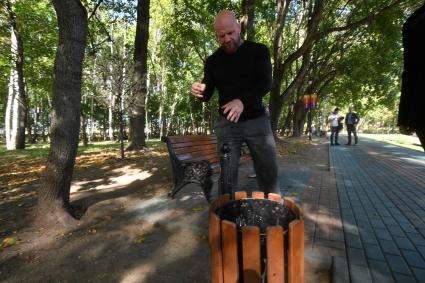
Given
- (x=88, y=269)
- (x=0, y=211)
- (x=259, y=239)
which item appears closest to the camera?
(x=259, y=239)

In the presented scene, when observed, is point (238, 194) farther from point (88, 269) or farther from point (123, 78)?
point (123, 78)

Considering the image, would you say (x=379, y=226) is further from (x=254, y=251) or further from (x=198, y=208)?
(x=254, y=251)

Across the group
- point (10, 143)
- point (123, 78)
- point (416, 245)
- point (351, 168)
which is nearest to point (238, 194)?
point (416, 245)

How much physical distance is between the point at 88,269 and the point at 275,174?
211cm

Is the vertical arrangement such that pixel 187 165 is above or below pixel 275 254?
above

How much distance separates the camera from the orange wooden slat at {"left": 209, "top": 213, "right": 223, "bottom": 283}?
1.62m

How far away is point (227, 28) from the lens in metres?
2.54

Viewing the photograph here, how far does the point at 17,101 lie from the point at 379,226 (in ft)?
59.8

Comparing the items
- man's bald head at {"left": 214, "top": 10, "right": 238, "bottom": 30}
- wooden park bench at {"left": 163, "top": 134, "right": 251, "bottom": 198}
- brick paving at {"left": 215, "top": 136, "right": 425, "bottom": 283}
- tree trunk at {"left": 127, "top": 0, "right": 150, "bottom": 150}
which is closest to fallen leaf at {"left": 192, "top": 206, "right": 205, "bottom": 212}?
wooden park bench at {"left": 163, "top": 134, "right": 251, "bottom": 198}

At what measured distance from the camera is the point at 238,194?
206 centimetres

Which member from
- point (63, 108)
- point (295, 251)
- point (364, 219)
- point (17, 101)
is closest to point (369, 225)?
point (364, 219)

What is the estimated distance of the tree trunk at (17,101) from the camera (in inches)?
561

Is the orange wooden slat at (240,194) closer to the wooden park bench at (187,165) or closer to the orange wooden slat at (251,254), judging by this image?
the orange wooden slat at (251,254)

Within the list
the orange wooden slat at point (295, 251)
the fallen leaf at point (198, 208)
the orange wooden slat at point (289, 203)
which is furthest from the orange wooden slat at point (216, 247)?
the fallen leaf at point (198, 208)
